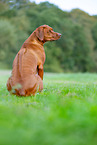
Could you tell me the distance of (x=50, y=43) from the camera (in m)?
43.7

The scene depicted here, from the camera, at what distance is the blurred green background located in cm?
3847

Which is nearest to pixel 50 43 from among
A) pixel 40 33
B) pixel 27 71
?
pixel 40 33

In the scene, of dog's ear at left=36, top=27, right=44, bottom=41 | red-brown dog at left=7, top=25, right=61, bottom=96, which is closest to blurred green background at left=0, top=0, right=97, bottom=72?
dog's ear at left=36, top=27, right=44, bottom=41

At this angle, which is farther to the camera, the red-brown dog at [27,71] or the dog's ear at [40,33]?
the dog's ear at [40,33]

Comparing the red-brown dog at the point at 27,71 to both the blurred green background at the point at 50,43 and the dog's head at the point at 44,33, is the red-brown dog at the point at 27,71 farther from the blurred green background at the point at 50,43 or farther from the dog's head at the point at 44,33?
the blurred green background at the point at 50,43

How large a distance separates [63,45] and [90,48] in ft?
22.8

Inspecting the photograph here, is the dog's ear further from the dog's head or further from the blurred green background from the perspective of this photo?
the blurred green background

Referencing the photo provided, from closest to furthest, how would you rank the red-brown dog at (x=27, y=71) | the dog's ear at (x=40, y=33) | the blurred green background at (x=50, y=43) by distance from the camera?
the red-brown dog at (x=27, y=71) → the dog's ear at (x=40, y=33) → the blurred green background at (x=50, y=43)

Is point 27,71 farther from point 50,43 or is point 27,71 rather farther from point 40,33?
point 50,43

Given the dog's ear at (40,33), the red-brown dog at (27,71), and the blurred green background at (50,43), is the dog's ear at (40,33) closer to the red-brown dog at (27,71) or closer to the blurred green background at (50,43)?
the red-brown dog at (27,71)

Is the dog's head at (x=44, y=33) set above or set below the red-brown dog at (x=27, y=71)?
above

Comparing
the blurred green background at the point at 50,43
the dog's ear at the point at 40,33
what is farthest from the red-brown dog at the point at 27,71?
the blurred green background at the point at 50,43

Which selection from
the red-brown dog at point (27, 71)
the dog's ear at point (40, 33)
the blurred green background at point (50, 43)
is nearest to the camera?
the red-brown dog at point (27, 71)

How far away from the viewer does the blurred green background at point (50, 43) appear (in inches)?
1515
